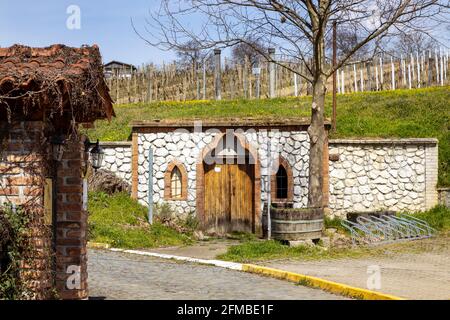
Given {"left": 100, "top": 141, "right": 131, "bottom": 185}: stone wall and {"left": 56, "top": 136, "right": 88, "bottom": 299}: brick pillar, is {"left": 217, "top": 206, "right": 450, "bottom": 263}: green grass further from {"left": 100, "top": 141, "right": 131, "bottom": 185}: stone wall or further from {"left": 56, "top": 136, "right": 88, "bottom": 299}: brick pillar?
{"left": 56, "top": 136, "right": 88, "bottom": 299}: brick pillar


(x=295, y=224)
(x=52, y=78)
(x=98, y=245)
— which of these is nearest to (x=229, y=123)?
(x=295, y=224)

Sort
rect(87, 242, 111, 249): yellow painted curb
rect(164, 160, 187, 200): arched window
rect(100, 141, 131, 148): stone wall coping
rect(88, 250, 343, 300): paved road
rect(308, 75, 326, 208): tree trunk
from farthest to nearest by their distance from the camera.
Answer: rect(100, 141, 131, 148): stone wall coping → rect(164, 160, 187, 200): arched window → rect(308, 75, 326, 208): tree trunk → rect(87, 242, 111, 249): yellow painted curb → rect(88, 250, 343, 300): paved road

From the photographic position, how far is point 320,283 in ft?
34.8

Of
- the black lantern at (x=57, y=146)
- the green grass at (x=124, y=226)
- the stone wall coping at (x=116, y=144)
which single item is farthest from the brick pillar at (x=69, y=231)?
the stone wall coping at (x=116, y=144)

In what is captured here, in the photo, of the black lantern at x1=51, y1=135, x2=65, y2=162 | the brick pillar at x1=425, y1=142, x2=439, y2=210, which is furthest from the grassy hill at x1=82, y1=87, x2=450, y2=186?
the black lantern at x1=51, y1=135, x2=65, y2=162

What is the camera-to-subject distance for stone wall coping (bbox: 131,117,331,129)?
777 inches

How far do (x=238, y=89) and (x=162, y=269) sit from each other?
1812cm

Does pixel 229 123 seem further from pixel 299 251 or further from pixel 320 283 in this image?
pixel 320 283

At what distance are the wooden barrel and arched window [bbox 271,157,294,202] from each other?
4.16 meters

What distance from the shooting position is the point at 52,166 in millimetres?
7340

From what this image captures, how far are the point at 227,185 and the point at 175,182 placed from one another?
165 cm

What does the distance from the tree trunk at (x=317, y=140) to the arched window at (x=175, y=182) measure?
A: 4.58 metres

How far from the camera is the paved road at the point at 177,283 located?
31.4 feet

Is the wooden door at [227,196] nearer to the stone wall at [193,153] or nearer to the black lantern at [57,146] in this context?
the stone wall at [193,153]
